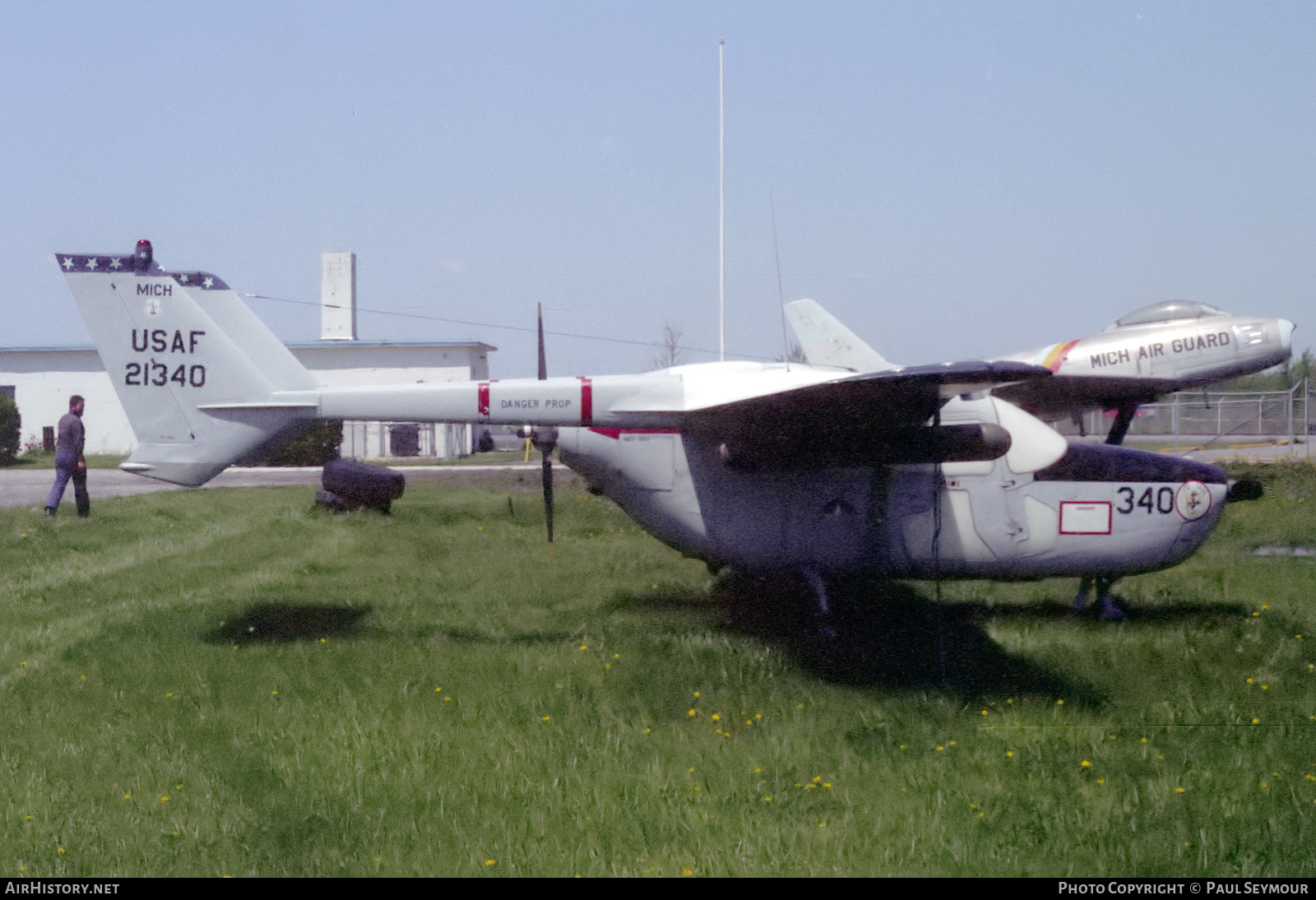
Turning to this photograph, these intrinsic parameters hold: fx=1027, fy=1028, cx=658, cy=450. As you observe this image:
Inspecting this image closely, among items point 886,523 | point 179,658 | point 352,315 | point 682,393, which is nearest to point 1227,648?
point 886,523

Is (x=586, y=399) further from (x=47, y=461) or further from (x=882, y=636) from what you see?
(x=47, y=461)

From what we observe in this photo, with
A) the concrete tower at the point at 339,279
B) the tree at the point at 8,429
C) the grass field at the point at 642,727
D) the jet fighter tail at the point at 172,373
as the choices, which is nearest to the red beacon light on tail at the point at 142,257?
the jet fighter tail at the point at 172,373

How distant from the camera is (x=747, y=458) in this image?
316 inches

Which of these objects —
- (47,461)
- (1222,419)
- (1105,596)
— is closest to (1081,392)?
(1105,596)

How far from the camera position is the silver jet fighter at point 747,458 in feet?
25.9

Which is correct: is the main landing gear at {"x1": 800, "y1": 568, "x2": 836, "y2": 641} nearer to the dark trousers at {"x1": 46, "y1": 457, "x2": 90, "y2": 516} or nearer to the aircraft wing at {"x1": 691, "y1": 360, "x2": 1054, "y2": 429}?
the aircraft wing at {"x1": 691, "y1": 360, "x2": 1054, "y2": 429}

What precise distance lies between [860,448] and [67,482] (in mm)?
11946

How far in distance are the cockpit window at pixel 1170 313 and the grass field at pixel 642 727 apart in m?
2.61

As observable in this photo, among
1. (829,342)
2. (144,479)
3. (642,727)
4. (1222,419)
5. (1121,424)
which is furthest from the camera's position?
(1222,419)

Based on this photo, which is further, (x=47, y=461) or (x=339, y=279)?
(x=47, y=461)

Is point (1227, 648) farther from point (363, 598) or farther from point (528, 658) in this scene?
point (363, 598)

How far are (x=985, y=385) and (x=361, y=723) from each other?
4.44 metres

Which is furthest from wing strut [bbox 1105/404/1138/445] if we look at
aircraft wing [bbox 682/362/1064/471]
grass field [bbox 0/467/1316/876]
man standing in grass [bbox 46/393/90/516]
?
man standing in grass [bbox 46/393/90/516]

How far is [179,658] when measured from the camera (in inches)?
297
